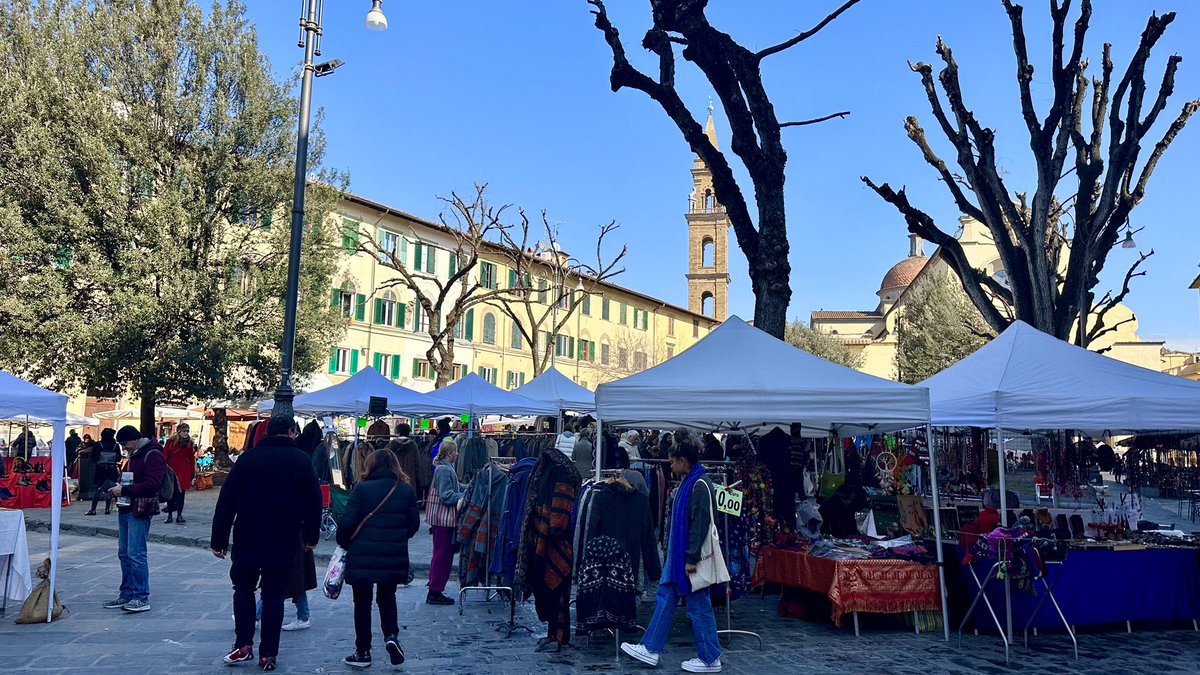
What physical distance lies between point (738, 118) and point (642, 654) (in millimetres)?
7680

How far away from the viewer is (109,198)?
2005 cm

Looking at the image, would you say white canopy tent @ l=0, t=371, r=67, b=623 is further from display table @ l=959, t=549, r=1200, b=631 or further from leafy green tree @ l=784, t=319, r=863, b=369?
leafy green tree @ l=784, t=319, r=863, b=369

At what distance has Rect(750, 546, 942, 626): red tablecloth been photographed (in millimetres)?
7641

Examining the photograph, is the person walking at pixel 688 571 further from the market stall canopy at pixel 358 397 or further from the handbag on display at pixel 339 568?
the market stall canopy at pixel 358 397

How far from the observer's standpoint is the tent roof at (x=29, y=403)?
7699 mm

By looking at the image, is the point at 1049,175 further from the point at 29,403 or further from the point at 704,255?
the point at 704,255

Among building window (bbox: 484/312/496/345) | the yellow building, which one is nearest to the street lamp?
the yellow building

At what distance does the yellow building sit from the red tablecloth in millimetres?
20610

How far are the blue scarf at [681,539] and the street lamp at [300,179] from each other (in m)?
6.21

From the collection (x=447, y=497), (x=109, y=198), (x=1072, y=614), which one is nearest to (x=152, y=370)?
(x=109, y=198)

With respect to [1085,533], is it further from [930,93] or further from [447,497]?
[930,93]

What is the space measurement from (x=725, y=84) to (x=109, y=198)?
14.9m

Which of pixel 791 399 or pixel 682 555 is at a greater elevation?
pixel 791 399

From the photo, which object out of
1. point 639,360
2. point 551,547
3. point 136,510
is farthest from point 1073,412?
point 639,360
